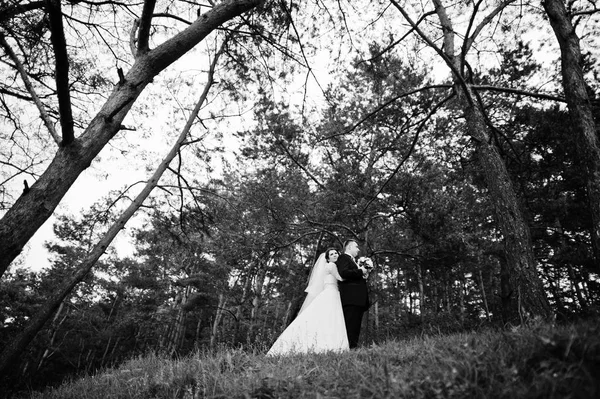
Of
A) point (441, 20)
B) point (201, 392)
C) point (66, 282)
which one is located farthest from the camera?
point (66, 282)

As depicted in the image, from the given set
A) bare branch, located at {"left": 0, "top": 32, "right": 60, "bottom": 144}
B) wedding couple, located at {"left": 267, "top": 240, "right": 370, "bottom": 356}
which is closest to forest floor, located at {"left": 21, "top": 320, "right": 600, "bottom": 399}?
wedding couple, located at {"left": 267, "top": 240, "right": 370, "bottom": 356}

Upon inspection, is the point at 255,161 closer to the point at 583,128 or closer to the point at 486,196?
the point at 583,128

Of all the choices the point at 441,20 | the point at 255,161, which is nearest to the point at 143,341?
the point at 255,161

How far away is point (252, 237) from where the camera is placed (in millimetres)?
8094

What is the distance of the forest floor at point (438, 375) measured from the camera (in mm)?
1254

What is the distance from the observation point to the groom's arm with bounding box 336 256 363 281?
476 centimetres

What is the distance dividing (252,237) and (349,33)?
Answer: 5.52 meters

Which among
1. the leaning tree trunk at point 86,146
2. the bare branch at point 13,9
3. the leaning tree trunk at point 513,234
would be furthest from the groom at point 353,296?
the bare branch at point 13,9

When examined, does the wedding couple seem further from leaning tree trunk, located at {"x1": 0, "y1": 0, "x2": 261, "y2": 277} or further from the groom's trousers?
leaning tree trunk, located at {"x1": 0, "y1": 0, "x2": 261, "y2": 277}

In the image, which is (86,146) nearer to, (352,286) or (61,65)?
(61,65)

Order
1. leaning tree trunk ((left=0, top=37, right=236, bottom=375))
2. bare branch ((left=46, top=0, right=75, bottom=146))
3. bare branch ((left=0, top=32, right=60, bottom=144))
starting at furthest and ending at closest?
leaning tree trunk ((left=0, top=37, right=236, bottom=375))
bare branch ((left=0, top=32, right=60, bottom=144))
bare branch ((left=46, top=0, right=75, bottom=146))

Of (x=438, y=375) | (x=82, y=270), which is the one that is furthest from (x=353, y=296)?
(x=82, y=270)

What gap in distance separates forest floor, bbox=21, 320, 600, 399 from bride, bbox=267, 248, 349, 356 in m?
1.48

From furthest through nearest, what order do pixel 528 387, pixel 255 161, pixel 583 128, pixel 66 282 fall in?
1. pixel 255 161
2. pixel 66 282
3. pixel 583 128
4. pixel 528 387
